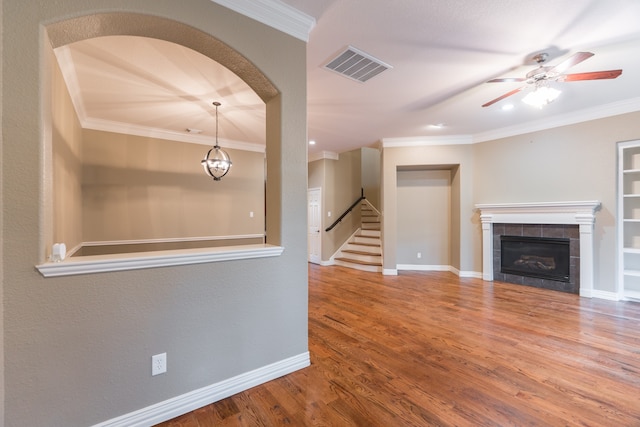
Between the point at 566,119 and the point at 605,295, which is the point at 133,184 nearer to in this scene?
the point at 566,119

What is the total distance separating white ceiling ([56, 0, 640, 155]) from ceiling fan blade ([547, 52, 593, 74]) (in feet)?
0.66

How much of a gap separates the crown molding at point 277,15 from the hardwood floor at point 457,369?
2787 millimetres

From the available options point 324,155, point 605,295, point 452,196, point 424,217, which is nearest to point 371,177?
point 324,155

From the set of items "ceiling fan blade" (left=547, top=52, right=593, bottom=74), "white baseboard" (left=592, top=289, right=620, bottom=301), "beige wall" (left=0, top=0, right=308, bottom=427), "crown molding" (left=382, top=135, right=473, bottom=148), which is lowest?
"white baseboard" (left=592, top=289, right=620, bottom=301)

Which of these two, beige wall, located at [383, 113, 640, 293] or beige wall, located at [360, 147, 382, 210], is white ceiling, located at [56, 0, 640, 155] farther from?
beige wall, located at [360, 147, 382, 210]

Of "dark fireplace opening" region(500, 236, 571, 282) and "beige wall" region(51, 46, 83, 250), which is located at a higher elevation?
"beige wall" region(51, 46, 83, 250)

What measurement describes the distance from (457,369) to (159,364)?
2282 mm

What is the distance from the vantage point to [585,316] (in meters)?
3.46

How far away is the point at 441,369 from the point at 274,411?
1419 mm

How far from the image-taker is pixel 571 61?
2.32 metres

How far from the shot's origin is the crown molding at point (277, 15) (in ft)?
6.50

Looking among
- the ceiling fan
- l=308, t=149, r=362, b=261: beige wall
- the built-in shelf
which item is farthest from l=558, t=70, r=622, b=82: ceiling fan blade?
l=308, t=149, r=362, b=261: beige wall

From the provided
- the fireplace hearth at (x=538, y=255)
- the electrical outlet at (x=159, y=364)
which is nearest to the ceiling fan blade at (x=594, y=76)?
the fireplace hearth at (x=538, y=255)

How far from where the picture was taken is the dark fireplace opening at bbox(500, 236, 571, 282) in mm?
4594
